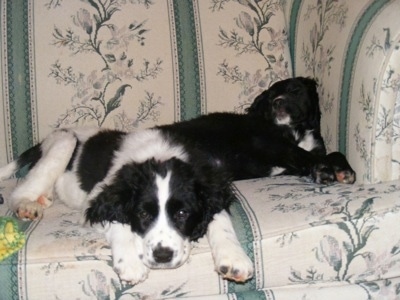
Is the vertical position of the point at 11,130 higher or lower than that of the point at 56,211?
higher

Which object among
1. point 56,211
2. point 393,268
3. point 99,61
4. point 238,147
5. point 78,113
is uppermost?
point 99,61

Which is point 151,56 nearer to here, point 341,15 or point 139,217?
point 341,15

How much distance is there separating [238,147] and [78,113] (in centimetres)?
93

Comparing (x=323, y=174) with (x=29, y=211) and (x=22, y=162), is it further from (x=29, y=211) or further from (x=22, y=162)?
(x=22, y=162)

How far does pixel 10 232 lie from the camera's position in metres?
2.30

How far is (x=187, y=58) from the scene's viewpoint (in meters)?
3.53

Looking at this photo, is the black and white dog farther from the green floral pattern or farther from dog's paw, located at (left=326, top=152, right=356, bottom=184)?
the green floral pattern

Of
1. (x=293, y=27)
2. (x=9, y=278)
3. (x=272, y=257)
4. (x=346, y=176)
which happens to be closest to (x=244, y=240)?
(x=272, y=257)

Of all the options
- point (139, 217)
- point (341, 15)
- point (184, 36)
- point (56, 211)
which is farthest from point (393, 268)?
point (184, 36)

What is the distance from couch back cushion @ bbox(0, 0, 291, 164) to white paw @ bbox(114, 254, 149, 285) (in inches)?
55.6

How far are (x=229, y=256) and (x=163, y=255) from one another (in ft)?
0.80

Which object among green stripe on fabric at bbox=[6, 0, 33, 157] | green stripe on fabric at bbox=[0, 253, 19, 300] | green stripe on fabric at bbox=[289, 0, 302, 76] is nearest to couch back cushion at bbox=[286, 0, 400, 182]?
green stripe on fabric at bbox=[289, 0, 302, 76]

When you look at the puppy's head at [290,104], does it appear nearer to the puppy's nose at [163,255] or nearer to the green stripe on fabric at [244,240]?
the green stripe on fabric at [244,240]

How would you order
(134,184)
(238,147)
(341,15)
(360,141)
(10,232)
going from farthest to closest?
1. (238,147)
2. (341,15)
3. (360,141)
4. (134,184)
5. (10,232)
